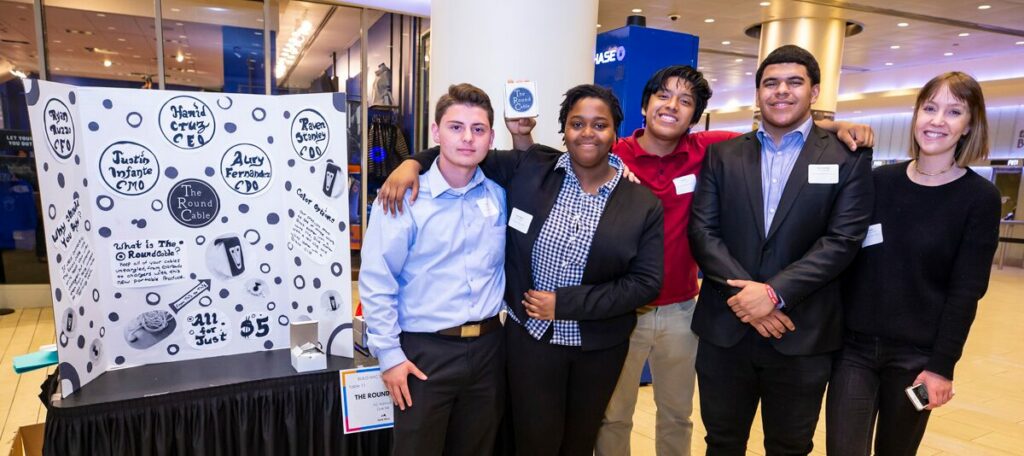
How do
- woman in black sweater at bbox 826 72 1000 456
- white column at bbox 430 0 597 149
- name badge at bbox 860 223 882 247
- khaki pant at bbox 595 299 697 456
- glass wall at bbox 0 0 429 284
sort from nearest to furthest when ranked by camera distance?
woman in black sweater at bbox 826 72 1000 456, name badge at bbox 860 223 882 247, khaki pant at bbox 595 299 697 456, white column at bbox 430 0 597 149, glass wall at bbox 0 0 429 284

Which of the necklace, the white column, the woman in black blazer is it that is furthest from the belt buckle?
the white column

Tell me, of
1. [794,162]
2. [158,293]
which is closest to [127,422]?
[158,293]

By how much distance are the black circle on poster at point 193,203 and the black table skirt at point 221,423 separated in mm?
591

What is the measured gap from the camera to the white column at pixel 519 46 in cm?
333

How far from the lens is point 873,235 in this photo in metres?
1.90

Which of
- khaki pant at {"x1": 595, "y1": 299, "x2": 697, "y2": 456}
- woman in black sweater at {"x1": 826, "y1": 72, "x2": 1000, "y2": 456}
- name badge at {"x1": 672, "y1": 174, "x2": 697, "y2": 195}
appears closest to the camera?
woman in black sweater at {"x1": 826, "y1": 72, "x2": 1000, "y2": 456}

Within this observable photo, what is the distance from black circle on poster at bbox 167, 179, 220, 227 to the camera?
2111 mm

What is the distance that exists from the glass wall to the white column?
3.48 m

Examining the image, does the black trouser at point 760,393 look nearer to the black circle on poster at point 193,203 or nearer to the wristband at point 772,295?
the wristband at point 772,295

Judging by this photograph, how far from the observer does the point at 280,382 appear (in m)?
2.10

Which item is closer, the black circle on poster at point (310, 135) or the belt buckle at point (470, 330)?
the belt buckle at point (470, 330)

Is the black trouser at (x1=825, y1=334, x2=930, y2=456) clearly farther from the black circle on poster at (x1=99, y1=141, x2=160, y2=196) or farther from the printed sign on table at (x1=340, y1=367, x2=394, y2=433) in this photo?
the black circle on poster at (x1=99, y1=141, x2=160, y2=196)

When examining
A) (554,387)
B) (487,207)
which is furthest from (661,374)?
(487,207)

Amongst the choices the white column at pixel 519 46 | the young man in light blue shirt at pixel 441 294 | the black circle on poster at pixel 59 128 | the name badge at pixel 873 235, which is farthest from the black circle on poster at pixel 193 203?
the name badge at pixel 873 235
